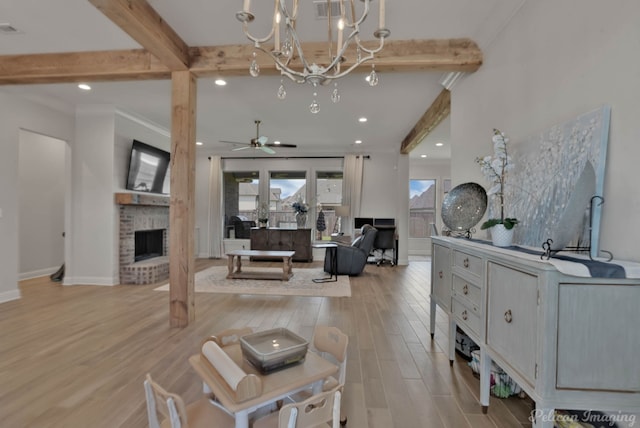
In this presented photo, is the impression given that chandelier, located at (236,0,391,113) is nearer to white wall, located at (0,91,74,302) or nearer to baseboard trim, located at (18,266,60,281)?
white wall, located at (0,91,74,302)

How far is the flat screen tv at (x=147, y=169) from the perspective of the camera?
17.7ft

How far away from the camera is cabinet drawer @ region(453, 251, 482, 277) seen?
191cm

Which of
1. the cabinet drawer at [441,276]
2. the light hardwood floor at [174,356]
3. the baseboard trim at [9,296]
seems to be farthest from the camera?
the baseboard trim at [9,296]

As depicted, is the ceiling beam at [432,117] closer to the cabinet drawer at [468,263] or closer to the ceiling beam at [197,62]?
the ceiling beam at [197,62]

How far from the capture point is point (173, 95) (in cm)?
330

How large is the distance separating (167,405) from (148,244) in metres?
6.06

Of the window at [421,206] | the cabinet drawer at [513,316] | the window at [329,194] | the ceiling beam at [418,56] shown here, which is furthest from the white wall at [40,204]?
the window at [421,206]

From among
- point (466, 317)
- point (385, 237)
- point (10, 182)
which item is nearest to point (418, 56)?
point (466, 317)

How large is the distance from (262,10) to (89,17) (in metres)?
1.61

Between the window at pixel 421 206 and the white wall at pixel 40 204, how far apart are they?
348 inches

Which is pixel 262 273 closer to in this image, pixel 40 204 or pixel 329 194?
pixel 329 194

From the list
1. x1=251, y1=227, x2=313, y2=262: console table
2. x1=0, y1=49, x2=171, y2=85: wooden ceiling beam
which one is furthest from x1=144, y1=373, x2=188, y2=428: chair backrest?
x1=251, y1=227, x2=313, y2=262: console table

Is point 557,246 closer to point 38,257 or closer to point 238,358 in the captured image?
point 238,358

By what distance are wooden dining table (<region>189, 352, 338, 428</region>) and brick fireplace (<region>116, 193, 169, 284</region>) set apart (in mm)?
4456
